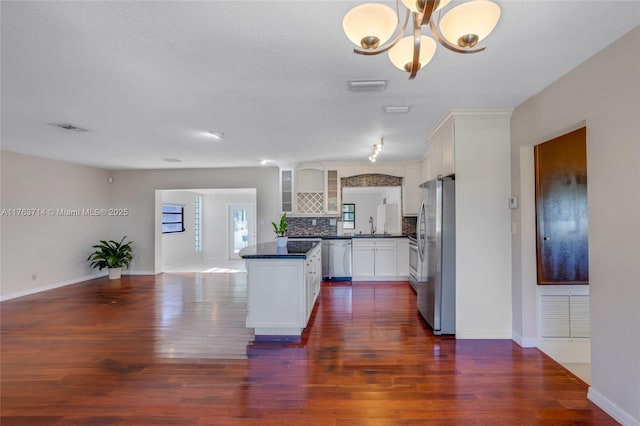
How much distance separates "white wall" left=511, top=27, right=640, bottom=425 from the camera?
183cm

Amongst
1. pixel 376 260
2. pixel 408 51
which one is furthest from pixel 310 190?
pixel 408 51

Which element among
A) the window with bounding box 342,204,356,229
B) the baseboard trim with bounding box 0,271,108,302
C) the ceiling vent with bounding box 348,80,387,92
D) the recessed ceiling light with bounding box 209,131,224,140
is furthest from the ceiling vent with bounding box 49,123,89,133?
the window with bounding box 342,204,356,229

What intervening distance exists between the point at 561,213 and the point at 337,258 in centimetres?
383

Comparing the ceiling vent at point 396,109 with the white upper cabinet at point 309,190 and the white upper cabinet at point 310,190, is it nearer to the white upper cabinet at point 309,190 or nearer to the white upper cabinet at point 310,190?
the white upper cabinet at point 310,190

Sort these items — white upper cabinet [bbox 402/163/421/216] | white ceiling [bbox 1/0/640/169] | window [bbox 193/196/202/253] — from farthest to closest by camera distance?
window [bbox 193/196/202/253], white upper cabinet [bbox 402/163/421/216], white ceiling [bbox 1/0/640/169]

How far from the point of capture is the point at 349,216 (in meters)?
6.61

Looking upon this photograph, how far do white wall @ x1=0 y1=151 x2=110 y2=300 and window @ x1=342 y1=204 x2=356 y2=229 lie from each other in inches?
211

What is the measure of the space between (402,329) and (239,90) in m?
3.04

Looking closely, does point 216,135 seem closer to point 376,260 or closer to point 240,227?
point 376,260

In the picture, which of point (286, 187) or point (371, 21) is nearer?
point (371, 21)

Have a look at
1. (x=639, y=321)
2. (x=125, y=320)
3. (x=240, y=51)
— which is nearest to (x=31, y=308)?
(x=125, y=320)

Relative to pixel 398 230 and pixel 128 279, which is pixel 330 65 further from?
pixel 128 279

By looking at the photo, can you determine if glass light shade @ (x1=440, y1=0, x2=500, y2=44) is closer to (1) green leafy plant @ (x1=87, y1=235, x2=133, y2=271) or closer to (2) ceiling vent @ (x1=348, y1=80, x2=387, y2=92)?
(2) ceiling vent @ (x1=348, y1=80, x2=387, y2=92)

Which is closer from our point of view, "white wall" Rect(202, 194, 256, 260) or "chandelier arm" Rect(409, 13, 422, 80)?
"chandelier arm" Rect(409, 13, 422, 80)
